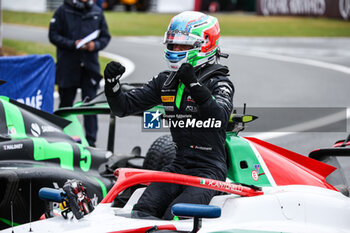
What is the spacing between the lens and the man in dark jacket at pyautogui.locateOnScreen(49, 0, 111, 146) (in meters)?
9.91

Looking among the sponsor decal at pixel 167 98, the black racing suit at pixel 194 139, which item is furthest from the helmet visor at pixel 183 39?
the sponsor decal at pixel 167 98

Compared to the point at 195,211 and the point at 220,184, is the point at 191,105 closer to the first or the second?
the point at 220,184

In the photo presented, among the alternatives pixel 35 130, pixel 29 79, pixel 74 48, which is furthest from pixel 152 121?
pixel 74 48

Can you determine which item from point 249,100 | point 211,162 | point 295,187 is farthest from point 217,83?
point 249,100

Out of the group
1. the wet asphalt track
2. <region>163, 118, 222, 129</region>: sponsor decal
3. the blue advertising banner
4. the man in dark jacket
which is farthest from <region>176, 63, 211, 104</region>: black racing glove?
the man in dark jacket

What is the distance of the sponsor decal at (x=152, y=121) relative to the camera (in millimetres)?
5375

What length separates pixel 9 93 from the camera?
27.9 ft

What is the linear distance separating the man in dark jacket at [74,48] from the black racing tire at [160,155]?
2923 mm

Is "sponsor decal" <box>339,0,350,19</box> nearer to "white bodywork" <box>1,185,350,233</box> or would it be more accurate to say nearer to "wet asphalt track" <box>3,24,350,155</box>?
"wet asphalt track" <box>3,24,350,155</box>

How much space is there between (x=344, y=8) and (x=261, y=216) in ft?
96.3

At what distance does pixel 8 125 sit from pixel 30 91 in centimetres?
265

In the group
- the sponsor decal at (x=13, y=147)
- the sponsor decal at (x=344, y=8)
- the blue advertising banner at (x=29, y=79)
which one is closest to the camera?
the sponsor decal at (x=13, y=147)

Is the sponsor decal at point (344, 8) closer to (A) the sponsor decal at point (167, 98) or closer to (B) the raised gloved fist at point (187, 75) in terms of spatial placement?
(A) the sponsor decal at point (167, 98)

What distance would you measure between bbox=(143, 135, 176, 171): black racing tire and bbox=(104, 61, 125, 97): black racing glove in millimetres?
1888
